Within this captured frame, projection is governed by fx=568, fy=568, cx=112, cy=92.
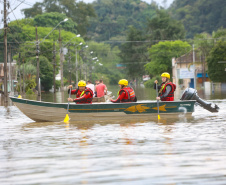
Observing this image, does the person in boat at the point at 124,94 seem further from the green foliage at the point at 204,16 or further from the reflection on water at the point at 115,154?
the green foliage at the point at 204,16

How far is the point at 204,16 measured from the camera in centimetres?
18038

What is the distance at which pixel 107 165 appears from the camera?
9961 mm

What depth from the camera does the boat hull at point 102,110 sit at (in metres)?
20.6

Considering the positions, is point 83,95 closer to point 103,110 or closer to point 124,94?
point 103,110

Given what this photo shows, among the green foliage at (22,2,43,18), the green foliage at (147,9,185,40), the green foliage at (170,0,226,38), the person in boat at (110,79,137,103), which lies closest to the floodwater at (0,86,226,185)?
the person in boat at (110,79,137,103)

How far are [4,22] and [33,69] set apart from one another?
130 ft

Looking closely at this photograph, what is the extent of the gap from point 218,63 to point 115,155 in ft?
226

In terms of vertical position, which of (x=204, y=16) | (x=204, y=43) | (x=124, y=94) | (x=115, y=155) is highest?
(x=204, y=16)

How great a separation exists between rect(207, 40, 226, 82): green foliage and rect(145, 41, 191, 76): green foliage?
36.6m

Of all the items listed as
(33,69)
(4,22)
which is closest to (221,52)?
(33,69)

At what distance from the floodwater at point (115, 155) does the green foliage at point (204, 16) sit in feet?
523

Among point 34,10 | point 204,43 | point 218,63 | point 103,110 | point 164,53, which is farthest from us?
point 34,10

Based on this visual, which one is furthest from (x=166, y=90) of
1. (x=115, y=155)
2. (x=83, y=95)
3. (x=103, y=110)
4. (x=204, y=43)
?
(x=204, y=43)

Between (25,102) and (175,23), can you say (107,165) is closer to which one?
(25,102)
